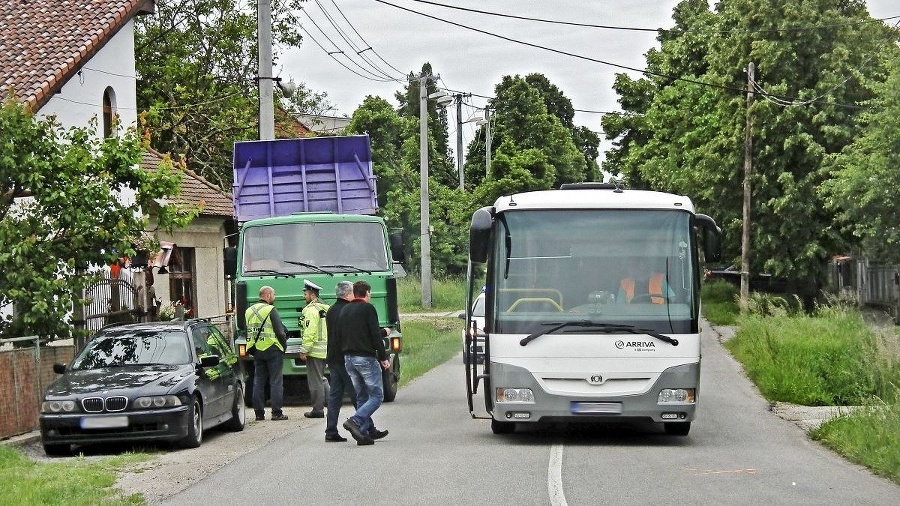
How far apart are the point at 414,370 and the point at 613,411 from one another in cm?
1295

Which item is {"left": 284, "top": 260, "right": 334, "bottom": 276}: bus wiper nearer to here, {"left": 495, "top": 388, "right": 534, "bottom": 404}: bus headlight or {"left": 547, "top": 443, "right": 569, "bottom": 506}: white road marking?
{"left": 495, "top": 388, "right": 534, "bottom": 404}: bus headlight

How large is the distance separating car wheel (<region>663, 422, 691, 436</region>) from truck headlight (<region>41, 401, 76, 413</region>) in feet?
21.8

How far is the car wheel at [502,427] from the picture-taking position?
580 inches

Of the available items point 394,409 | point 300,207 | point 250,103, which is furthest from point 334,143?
point 250,103

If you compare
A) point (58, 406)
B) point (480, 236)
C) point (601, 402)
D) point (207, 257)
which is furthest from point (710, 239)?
point (207, 257)

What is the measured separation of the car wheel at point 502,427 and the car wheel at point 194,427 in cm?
338

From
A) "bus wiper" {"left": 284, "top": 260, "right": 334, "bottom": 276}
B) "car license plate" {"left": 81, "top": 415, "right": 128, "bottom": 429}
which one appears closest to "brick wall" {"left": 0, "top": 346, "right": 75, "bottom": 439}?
"car license plate" {"left": 81, "top": 415, "right": 128, "bottom": 429}

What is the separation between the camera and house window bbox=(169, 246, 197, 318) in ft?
105

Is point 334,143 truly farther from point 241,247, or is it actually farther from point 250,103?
point 250,103

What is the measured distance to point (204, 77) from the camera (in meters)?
40.5

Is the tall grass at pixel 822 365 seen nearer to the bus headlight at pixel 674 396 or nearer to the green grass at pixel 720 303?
the bus headlight at pixel 674 396

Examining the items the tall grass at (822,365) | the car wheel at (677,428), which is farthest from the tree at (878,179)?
the car wheel at (677,428)

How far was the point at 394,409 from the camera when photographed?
61.6ft

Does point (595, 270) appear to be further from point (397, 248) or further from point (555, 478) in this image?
point (397, 248)
